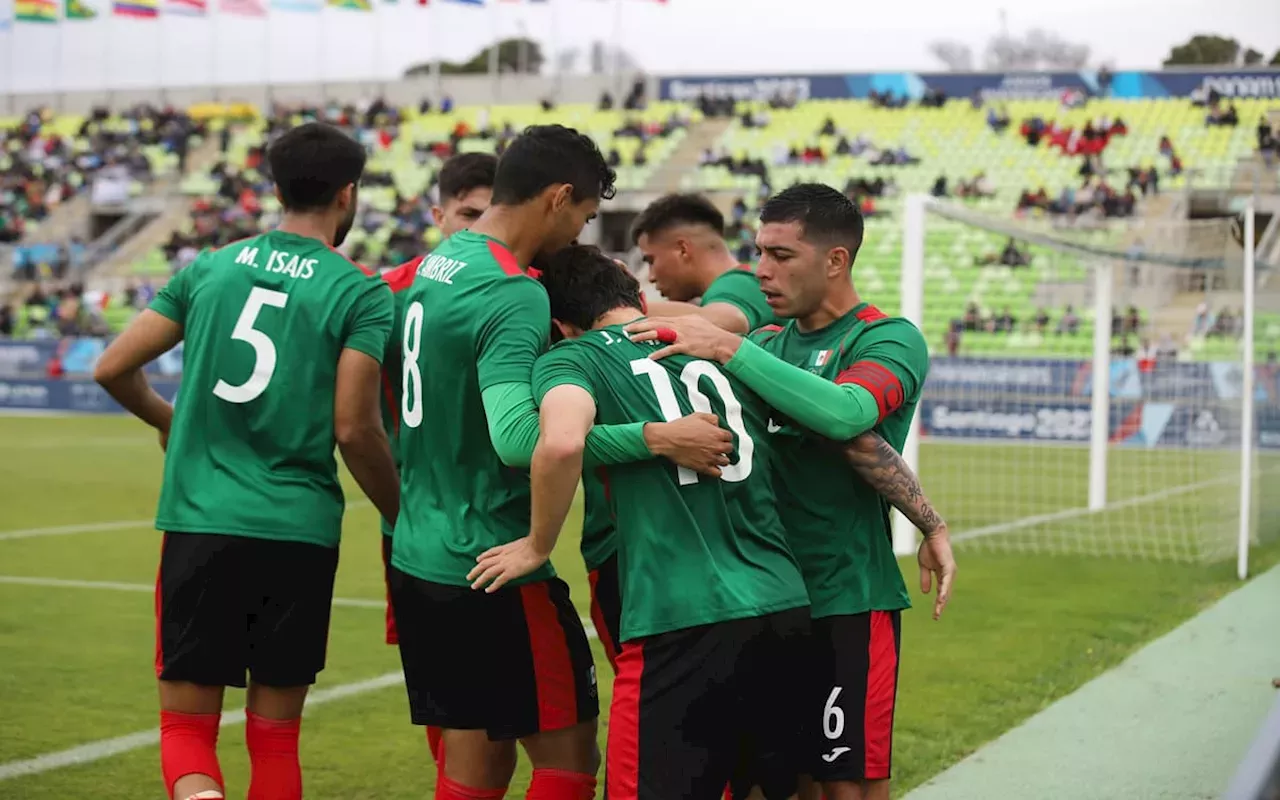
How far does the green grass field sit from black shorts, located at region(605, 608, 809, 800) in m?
2.31

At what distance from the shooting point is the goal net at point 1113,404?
1230cm

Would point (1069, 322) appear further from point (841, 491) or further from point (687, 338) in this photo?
point (687, 338)

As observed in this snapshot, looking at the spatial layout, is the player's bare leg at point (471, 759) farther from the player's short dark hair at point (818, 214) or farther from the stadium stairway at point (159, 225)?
the stadium stairway at point (159, 225)

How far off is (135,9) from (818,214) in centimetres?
4583

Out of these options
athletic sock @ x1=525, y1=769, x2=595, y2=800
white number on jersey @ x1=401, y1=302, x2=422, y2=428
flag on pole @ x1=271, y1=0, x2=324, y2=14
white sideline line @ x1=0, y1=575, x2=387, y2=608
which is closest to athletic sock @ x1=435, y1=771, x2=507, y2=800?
athletic sock @ x1=525, y1=769, x2=595, y2=800

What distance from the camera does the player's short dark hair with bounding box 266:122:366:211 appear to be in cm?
417

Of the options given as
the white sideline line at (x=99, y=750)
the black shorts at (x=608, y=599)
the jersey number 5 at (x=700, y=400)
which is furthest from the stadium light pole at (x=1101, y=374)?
the jersey number 5 at (x=700, y=400)

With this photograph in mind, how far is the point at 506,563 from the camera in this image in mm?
3568

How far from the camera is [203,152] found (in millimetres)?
46719

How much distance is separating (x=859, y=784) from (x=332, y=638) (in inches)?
198

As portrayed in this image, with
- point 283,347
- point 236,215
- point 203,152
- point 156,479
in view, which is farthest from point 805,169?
point 283,347

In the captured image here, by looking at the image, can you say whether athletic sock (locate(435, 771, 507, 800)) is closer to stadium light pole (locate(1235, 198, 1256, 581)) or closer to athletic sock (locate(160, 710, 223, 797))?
athletic sock (locate(160, 710, 223, 797))

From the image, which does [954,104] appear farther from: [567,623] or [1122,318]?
[567,623]

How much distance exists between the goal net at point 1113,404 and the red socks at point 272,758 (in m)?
7.33
